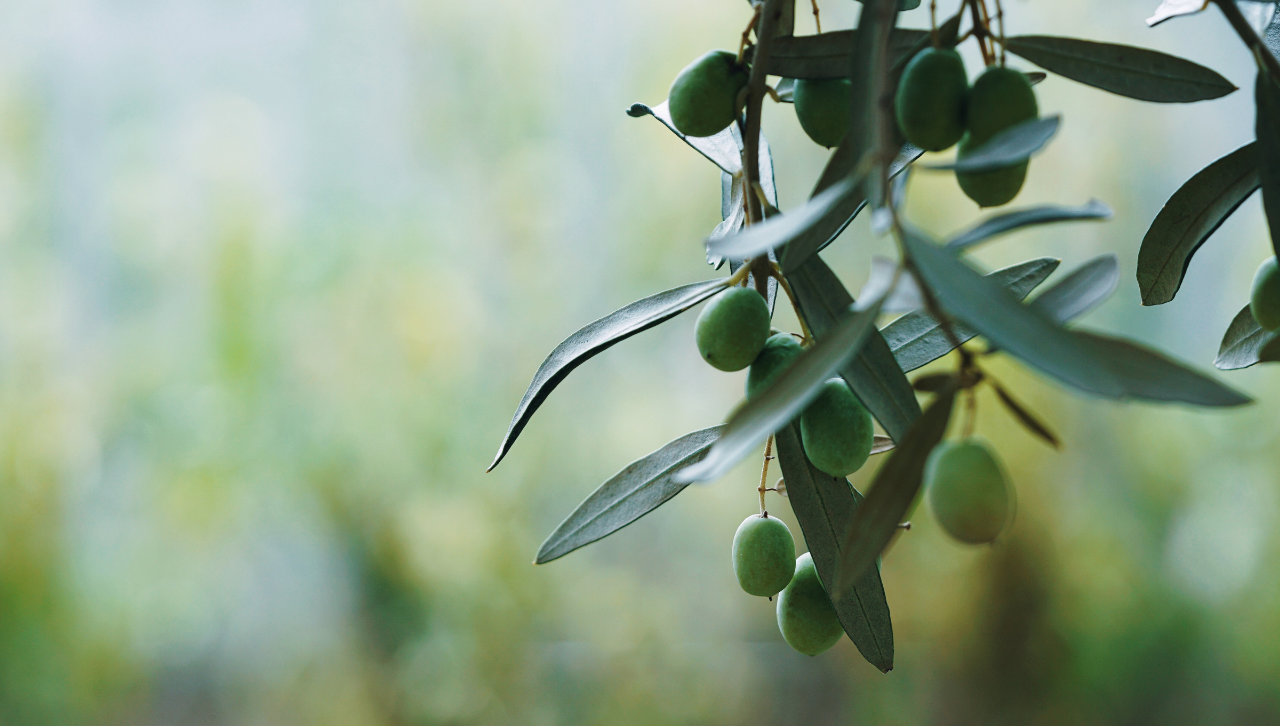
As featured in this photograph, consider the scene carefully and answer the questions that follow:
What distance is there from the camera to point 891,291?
0.89 feet

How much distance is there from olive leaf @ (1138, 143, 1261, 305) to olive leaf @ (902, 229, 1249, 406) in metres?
0.19

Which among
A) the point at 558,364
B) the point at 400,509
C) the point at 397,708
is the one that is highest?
the point at 558,364

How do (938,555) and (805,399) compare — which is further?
(938,555)

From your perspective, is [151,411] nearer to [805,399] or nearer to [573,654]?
[573,654]

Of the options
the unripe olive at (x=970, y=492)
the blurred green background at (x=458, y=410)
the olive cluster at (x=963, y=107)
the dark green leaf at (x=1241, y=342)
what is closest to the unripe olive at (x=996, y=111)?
the olive cluster at (x=963, y=107)

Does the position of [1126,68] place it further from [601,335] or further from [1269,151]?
[601,335]

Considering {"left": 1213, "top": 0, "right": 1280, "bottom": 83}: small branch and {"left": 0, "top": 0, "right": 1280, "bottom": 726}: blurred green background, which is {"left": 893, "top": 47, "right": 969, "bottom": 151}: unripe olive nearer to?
{"left": 1213, "top": 0, "right": 1280, "bottom": 83}: small branch

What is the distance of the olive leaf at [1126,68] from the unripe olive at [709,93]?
110 millimetres

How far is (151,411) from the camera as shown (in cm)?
244

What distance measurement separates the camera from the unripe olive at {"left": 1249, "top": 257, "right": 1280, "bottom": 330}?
38 cm

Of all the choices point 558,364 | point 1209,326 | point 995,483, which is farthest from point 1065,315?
point 1209,326

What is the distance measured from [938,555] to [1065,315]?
2.25 m

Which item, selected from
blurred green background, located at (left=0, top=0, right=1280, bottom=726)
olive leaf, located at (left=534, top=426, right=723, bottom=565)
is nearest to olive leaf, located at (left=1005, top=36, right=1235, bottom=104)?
olive leaf, located at (left=534, top=426, right=723, bottom=565)

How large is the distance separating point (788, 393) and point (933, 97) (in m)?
0.13
